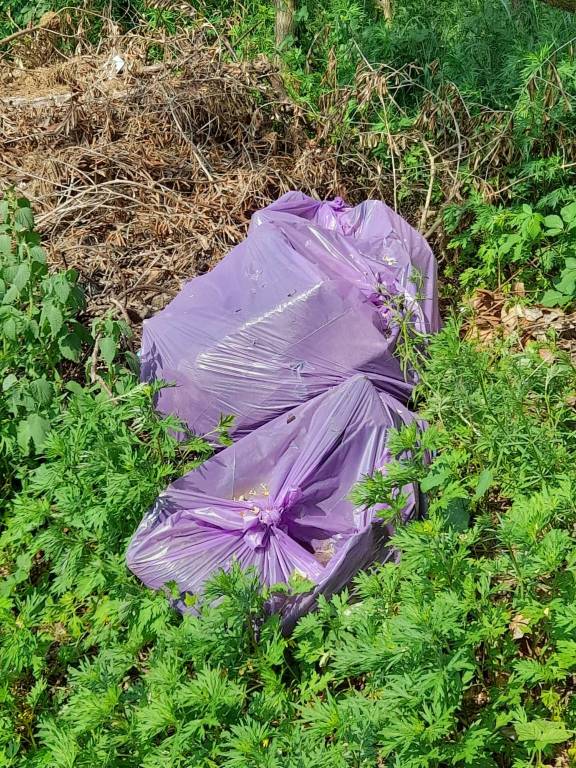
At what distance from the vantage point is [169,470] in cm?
242

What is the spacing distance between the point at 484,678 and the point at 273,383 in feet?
4.02

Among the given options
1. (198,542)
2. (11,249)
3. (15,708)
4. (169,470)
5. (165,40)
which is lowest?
(15,708)

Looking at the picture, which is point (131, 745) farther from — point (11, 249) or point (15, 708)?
point (11, 249)

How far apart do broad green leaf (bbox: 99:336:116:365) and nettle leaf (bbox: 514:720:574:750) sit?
182 cm

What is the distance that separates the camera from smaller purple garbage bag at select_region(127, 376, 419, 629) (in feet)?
7.72

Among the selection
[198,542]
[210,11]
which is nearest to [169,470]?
[198,542]

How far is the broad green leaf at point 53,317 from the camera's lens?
287 centimetres

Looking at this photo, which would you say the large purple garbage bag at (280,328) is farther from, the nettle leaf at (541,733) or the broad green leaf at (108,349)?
the nettle leaf at (541,733)

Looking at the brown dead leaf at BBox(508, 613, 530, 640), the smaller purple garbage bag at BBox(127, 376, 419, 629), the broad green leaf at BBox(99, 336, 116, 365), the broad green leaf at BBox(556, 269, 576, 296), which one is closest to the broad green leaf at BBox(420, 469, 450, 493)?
the smaller purple garbage bag at BBox(127, 376, 419, 629)

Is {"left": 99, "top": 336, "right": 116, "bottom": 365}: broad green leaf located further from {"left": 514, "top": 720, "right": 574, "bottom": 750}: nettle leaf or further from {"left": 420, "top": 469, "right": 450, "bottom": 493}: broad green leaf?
{"left": 514, "top": 720, "right": 574, "bottom": 750}: nettle leaf

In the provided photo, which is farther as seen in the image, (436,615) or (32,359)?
(32,359)

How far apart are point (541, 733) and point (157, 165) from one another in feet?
10.9

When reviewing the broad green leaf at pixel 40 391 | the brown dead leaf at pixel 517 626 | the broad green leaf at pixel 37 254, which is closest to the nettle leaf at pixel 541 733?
the brown dead leaf at pixel 517 626

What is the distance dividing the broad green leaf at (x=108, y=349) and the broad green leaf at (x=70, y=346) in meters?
0.15
